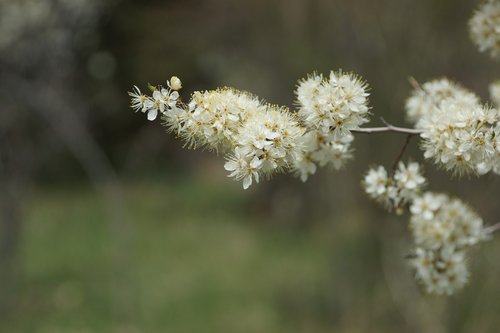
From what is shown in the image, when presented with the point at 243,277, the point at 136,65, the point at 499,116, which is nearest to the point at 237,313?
the point at 243,277

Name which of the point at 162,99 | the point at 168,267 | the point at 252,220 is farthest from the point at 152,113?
the point at 252,220

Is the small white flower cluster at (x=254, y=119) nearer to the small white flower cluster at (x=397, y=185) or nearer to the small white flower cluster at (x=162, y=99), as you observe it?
the small white flower cluster at (x=162, y=99)

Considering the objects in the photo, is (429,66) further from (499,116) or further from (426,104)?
(499,116)

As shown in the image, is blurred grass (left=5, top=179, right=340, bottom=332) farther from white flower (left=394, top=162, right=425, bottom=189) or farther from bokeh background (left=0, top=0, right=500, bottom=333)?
white flower (left=394, top=162, right=425, bottom=189)

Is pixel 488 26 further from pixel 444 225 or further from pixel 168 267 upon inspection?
pixel 168 267

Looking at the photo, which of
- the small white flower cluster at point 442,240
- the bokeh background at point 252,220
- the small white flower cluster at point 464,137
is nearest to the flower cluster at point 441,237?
the small white flower cluster at point 442,240

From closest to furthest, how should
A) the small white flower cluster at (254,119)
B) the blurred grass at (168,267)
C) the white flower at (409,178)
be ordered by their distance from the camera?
the small white flower cluster at (254,119) < the white flower at (409,178) < the blurred grass at (168,267)

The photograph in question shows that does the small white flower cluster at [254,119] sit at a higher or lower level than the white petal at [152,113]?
lower
